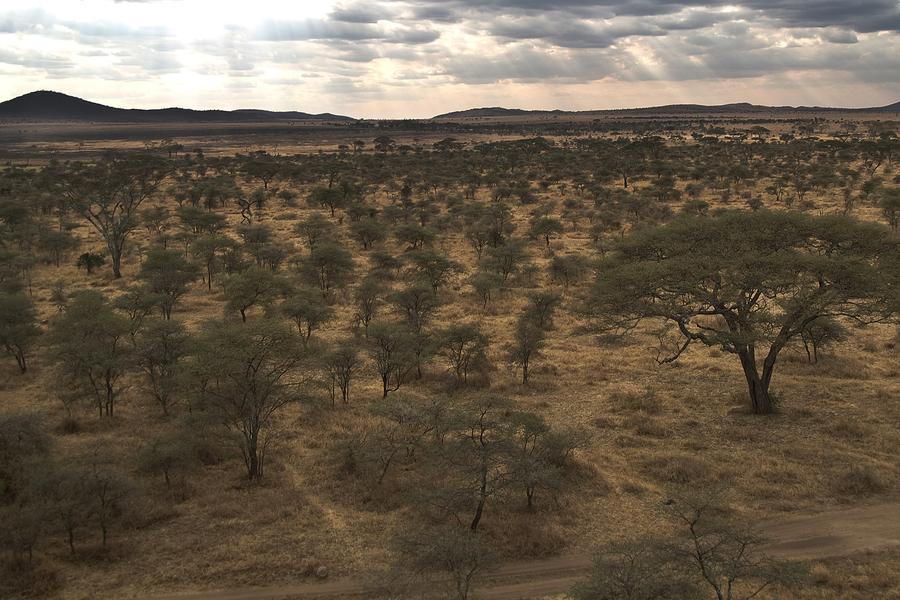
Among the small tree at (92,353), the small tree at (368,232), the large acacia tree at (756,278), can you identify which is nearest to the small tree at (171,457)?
the small tree at (92,353)

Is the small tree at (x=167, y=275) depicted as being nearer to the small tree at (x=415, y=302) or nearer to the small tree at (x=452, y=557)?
the small tree at (x=415, y=302)

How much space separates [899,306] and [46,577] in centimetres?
2349

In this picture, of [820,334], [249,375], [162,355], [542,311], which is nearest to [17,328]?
[162,355]

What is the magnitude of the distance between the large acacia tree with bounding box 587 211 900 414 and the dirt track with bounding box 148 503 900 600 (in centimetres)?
558

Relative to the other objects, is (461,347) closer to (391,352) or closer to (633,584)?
(391,352)

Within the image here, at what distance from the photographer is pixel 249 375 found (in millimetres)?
19578

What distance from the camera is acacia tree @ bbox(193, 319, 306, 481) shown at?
62.8 ft

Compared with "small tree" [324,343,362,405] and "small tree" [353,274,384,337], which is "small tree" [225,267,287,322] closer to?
"small tree" [353,274,384,337]

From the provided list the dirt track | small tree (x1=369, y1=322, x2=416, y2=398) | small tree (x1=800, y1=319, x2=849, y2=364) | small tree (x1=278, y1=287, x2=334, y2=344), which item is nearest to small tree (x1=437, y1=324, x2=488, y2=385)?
small tree (x1=369, y1=322, x2=416, y2=398)

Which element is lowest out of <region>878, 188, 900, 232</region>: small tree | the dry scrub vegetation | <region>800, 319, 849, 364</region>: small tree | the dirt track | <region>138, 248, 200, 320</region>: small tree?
the dirt track

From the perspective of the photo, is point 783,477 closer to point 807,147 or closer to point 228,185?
point 228,185

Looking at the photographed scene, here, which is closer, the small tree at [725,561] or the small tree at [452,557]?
the small tree at [725,561]

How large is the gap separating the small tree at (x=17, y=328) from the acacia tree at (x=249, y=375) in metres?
11.7

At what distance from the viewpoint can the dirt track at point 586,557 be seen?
46.0ft
